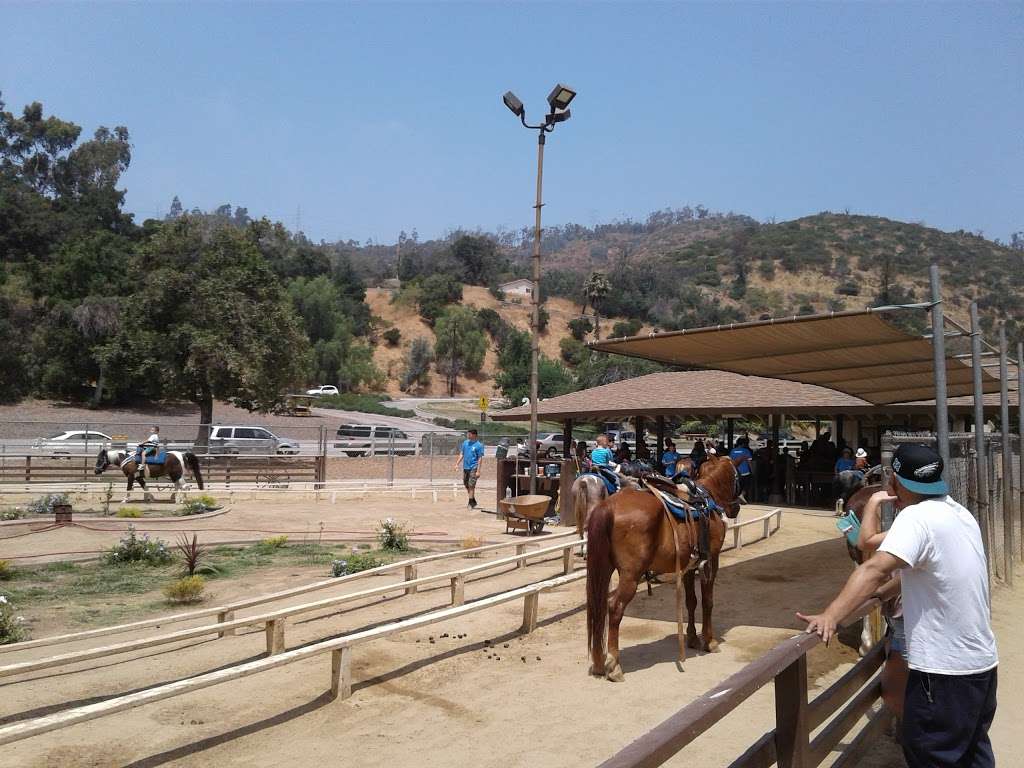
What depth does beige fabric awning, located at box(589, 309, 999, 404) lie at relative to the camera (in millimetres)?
8898

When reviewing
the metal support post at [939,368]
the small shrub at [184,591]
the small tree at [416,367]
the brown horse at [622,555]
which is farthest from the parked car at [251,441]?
the small tree at [416,367]

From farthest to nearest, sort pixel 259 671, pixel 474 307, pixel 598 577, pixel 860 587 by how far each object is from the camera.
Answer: pixel 474 307 < pixel 598 577 < pixel 259 671 < pixel 860 587

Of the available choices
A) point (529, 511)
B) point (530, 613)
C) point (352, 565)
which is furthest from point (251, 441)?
point (530, 613)

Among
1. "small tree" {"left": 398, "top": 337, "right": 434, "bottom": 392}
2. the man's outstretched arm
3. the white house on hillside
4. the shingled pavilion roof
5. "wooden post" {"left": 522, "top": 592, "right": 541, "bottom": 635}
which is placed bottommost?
"wooden post" {"left": 522, "top": 592, "right": 541, "bottom": 635}

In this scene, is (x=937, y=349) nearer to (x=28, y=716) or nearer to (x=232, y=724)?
(x=232, y=724)

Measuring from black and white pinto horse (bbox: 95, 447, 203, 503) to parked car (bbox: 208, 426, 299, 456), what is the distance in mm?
9049

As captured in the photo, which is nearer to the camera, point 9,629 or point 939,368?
point 939,368

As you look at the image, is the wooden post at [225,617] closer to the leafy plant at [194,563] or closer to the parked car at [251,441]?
the leafy plant at [194,563]

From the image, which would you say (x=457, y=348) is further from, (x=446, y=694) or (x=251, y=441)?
(x=446, y=694)

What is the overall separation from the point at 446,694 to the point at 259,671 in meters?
1.50

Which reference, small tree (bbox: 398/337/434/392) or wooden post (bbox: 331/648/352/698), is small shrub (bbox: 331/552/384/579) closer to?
wooden post (bbox: 331/648/352/698)

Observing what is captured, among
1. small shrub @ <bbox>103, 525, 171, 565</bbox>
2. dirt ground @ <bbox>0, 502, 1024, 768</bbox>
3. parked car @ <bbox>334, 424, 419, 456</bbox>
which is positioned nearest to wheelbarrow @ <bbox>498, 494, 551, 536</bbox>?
dirt ground @ <bbox>0, 502, 1024, 768</bbox>

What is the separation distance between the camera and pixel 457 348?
3435 inches

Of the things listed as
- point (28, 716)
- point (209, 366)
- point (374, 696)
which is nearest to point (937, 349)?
point (374, 696)
